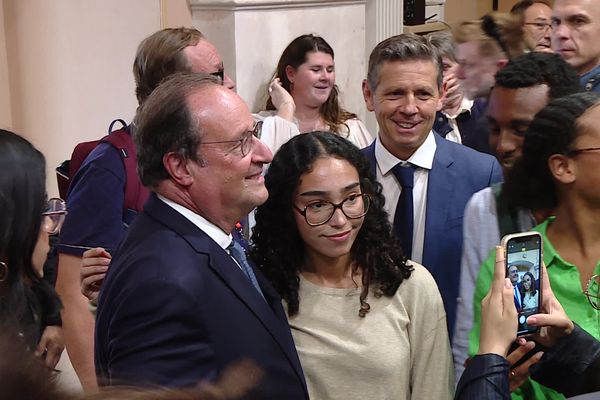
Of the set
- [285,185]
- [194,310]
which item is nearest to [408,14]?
[285,185]

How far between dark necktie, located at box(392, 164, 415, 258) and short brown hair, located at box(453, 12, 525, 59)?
752mm

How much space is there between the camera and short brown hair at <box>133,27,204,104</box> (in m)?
2.60

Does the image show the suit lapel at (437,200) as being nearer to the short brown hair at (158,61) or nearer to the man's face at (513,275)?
the man's face at (513,275)

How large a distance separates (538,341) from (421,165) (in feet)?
2.65

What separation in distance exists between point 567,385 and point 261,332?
60 cm

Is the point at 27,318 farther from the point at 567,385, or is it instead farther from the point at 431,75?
the point at 431,75

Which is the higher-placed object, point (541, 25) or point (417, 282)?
point (541, 25)

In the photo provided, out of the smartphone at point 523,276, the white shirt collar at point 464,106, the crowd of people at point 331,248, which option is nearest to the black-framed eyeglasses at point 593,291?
the crowd of people at point 331,248

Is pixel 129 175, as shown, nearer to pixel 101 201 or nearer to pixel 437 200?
pixel 101 201

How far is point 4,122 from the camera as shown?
4691 mm

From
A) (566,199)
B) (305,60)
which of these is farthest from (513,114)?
(305,60)

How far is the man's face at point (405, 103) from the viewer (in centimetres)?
250

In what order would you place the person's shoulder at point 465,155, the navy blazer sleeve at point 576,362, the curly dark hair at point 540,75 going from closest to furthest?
the navy blazer sleeve at point 576,362 < the curly dark hair at point 540,75 < the person's shoulder at point 465,155

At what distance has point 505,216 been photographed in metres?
2.02
